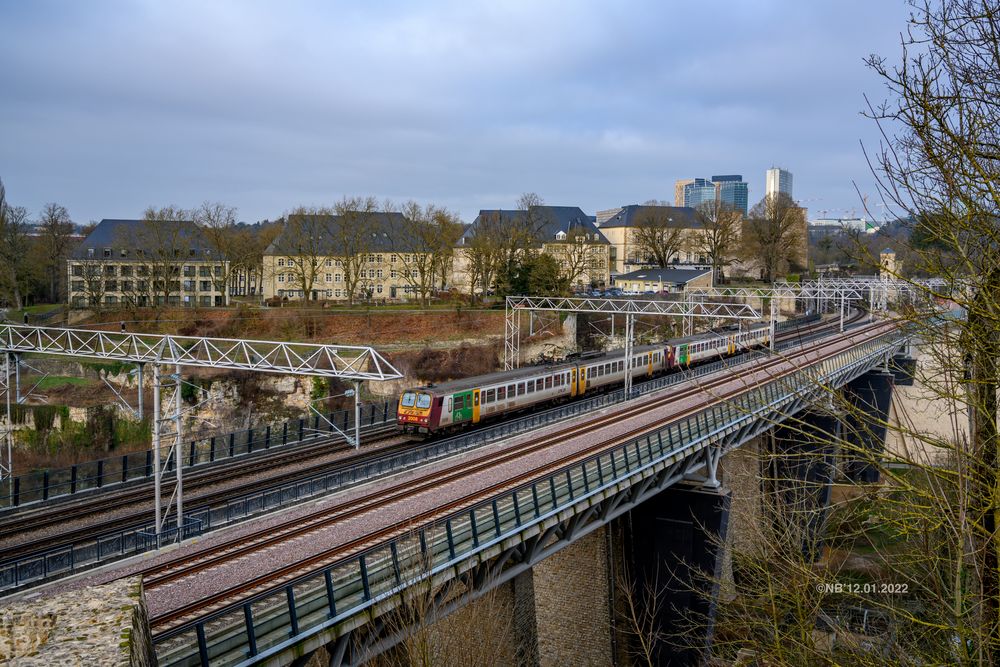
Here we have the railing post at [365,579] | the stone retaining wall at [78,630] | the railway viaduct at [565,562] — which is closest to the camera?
the stone retaining wall at [78,630]

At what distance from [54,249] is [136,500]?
57.5m

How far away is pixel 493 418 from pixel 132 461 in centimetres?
1802

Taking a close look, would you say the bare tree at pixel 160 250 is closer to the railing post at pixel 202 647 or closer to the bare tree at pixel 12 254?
the bare tree at pixel 12 254

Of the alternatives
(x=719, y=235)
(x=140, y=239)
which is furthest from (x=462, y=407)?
(x=719, y=235)

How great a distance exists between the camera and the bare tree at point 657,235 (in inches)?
3401

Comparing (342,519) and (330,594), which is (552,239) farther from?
(330,594)

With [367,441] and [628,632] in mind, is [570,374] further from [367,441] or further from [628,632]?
[628,632]

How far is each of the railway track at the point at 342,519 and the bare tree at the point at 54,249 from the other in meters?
58.0

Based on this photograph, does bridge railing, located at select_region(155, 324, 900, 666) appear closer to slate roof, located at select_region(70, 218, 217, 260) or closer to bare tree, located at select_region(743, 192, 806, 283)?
slate roof, located at select_region(70, 218, 217, 260)

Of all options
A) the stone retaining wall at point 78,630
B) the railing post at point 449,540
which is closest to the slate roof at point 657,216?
the railing post at point 449,540

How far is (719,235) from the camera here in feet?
280

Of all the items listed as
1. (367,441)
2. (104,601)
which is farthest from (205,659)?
(367,441)

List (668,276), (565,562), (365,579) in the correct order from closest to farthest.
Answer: (365,579) < (565,562) < (668,276)

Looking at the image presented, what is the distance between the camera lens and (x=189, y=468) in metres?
23.9
